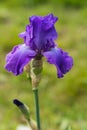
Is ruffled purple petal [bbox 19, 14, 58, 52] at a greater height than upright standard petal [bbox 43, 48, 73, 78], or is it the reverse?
ruffled purple petal [bbox 19, 14, 58, 52]

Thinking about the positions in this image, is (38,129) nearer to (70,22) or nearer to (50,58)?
(50,58)

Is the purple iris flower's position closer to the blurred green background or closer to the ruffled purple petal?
the ruffled purple petal

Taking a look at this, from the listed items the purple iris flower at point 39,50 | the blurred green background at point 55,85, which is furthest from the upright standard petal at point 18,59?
the blurred green background at point 55,85

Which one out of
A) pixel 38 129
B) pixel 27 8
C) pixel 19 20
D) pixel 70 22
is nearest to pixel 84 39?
pixel 70 22

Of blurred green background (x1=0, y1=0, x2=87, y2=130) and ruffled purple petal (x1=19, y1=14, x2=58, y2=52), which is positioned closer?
ruffled purple petal (x1=19, y1=14, x2=58, y2=52)

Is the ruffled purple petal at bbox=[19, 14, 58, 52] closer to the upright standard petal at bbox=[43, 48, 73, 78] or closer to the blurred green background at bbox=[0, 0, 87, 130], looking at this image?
the upright standard petal at bbox=[43, 48, 73, 78]

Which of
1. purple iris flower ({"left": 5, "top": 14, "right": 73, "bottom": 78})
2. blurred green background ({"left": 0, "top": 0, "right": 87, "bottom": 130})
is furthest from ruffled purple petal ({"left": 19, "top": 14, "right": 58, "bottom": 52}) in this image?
blurred green background ({"left": 0, "top": 0, "right": 87, "bottom": 130})

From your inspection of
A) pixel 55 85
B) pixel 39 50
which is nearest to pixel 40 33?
pixel 39 50
